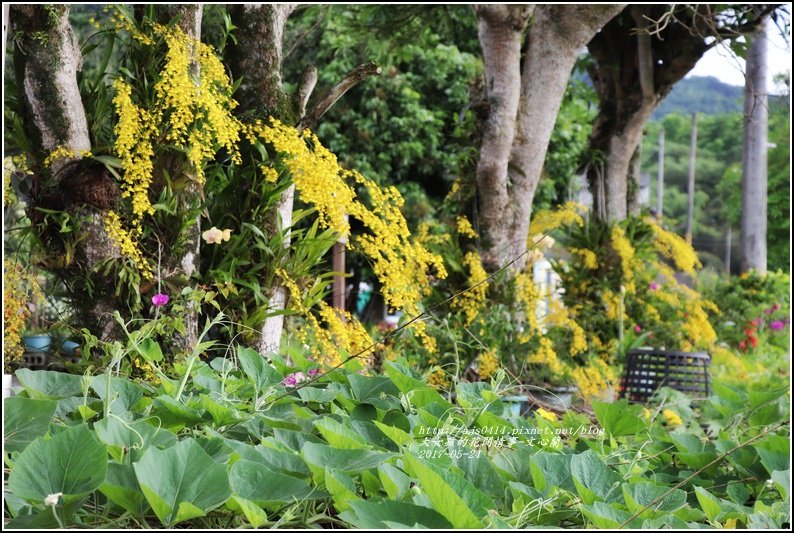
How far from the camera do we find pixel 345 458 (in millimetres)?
721

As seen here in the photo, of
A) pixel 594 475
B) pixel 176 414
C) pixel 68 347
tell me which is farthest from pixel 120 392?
pixel 68 347

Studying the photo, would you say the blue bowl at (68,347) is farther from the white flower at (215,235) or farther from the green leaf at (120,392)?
the green leaf at (120,392)

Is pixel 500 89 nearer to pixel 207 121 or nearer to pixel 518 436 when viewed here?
pixel 207 121

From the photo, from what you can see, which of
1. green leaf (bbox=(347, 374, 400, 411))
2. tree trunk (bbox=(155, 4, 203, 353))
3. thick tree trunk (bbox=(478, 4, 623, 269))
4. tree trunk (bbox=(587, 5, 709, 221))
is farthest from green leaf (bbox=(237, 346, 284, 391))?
tree trunk (bbox=(587, 5, 709, 221))

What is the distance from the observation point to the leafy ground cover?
0.64 m

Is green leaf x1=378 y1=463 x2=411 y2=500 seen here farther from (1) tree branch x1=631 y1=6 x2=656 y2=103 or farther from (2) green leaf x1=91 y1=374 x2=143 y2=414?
(1) tree branch x1=631 y1=6 x2=656 y2=103

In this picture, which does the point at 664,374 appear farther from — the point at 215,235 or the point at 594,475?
the point at 594,475

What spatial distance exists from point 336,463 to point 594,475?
26cm

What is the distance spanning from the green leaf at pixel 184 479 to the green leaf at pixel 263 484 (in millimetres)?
36

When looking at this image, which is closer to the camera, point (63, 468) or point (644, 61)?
point (63, 468)


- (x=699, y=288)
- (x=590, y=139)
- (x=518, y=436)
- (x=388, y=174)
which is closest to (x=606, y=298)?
(x=590, y=139)

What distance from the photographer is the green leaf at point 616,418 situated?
114 centimetres

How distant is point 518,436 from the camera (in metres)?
1.05

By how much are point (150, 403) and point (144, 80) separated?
A: 112 centimetres
